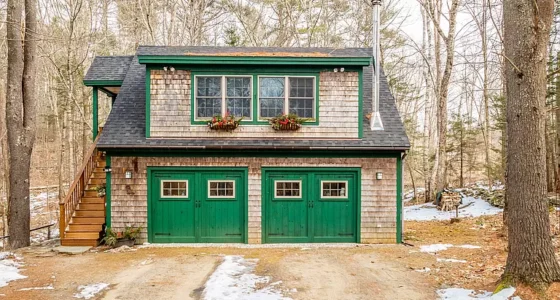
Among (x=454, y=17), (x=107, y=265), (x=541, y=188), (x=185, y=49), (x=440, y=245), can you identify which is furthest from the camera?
(x=454, y=17)

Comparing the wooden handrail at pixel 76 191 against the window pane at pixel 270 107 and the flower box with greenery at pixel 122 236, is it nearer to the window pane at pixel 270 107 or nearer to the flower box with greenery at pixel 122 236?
the flower box with greenery at pixel 122 236

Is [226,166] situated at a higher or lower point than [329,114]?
lower

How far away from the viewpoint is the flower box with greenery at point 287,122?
30.7ft

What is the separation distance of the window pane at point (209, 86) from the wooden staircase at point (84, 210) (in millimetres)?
3774

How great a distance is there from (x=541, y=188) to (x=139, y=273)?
6.59 meters

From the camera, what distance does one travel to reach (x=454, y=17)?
15008 mm

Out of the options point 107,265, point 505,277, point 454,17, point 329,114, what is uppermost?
point 454,17

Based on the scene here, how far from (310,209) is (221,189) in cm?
227

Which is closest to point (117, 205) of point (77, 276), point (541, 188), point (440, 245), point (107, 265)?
point (107, 265)

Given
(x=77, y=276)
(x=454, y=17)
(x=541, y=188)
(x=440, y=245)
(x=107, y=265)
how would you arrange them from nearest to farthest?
(x=541, y=188), (x=77, y=276), (x=107, y=265), (x=440, y=245), (x=454, y=17)

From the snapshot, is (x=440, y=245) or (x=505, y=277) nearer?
(x=505, y=277)

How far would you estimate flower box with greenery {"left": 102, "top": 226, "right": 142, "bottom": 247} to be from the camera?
9.18 m

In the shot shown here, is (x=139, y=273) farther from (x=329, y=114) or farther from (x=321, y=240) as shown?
(x=329, y=114)

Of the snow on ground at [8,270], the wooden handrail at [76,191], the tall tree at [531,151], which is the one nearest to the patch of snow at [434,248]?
the tall tree at [531,151]
